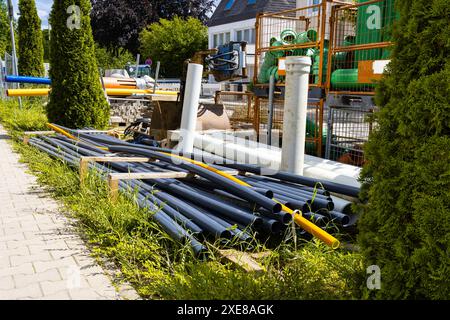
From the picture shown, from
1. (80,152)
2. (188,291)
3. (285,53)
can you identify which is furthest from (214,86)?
(188,291)

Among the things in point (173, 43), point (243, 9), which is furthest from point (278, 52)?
point (173, 43)

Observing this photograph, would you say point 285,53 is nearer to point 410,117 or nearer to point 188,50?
point 410,117

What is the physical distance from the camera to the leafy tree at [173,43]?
4221 cm

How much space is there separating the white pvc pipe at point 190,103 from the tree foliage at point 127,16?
144 ft

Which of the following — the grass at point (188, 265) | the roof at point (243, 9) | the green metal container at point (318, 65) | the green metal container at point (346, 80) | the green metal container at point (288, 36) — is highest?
the roof at point (243, 9)

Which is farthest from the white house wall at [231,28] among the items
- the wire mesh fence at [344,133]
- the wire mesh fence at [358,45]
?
the wire mesh fence at [344,133]

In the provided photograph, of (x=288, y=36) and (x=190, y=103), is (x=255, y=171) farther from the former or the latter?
(x=288, y=36)

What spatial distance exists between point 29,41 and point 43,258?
1802 centimetres

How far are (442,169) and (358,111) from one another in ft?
16.8

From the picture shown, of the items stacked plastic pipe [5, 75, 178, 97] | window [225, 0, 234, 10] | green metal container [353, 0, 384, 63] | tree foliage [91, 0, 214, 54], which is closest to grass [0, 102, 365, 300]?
green metal container [353, 0, 384, 63]

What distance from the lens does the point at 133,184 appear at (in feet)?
16.9

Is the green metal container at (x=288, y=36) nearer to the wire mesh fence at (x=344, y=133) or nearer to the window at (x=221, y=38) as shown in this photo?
the wire mesh fence at (x=344, y=133)

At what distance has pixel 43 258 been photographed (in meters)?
3.70

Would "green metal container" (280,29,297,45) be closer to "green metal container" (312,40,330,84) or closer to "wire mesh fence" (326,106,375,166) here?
"green metal container" (312,40,330,84)
